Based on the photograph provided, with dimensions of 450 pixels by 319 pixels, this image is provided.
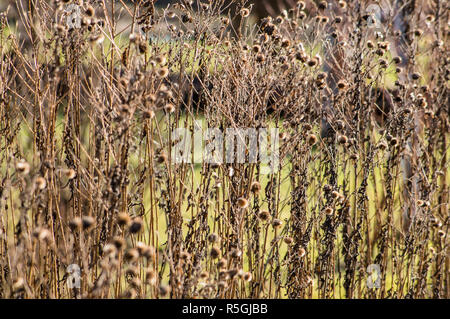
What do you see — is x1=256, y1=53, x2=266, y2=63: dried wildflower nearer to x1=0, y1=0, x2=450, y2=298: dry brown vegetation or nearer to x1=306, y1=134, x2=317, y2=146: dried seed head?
x1=0, y1=0, x2=450, y2=298: dry brown vegetation

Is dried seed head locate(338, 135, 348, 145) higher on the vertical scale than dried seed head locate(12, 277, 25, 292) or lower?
higher

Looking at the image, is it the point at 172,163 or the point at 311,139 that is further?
the point at 172,163

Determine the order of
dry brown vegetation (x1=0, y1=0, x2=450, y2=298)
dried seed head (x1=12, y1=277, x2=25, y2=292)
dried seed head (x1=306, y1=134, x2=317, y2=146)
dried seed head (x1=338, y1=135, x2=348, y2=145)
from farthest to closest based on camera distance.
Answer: dried seed head (x1=338, y1=135, x2=348, y2=145) → dried seed head (x1=306, y1=134, x2=317, y2=146) → dry brown vegetation (x1=0, y1=0, x2=450, y2=298) → dried seed head (x1=12, y1=277, x2=25, y2=292)

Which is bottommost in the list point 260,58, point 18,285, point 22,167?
point 18,285

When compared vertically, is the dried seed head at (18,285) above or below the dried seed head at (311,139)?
below

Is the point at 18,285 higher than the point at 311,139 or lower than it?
lower

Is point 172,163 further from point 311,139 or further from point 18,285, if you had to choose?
point 18,285

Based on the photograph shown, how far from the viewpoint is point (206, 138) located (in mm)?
1990

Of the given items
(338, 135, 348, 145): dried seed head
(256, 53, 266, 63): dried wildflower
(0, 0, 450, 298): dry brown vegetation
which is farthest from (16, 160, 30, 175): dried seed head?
(338, 135, 348, 145): dried seed head

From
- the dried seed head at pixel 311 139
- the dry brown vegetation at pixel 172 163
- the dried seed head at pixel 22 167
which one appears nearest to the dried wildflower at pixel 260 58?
the dry brown vegetation at pixel 172 163

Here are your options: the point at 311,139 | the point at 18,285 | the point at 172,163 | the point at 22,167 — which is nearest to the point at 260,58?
the point at 311,139

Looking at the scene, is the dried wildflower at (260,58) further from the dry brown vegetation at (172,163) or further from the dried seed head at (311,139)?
the dried seed head at (311,139)

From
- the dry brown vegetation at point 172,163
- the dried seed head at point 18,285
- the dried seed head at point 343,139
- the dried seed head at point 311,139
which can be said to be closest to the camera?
the dried seed head at point 18,285
